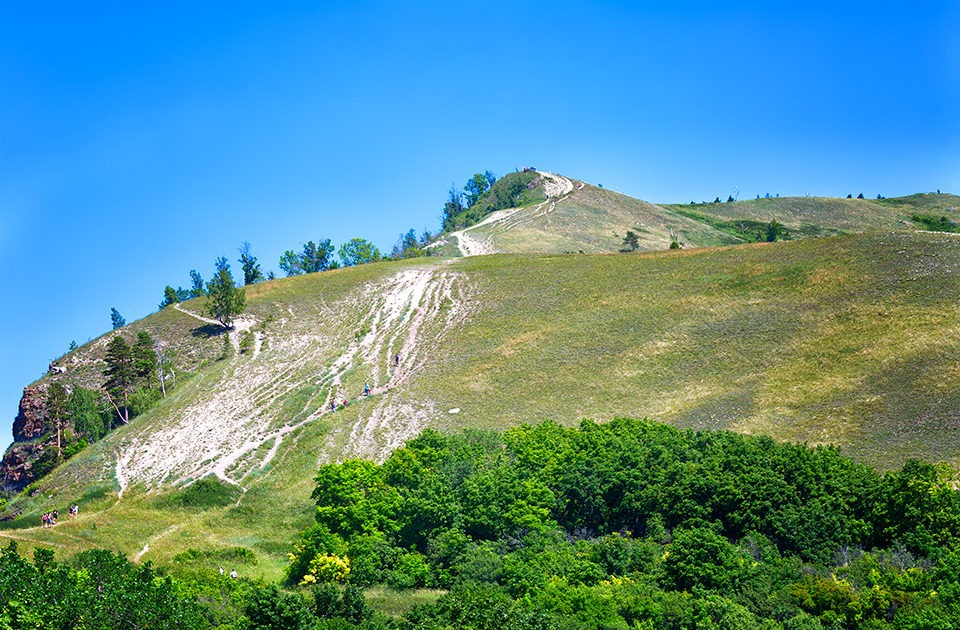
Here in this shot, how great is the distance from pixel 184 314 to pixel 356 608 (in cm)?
7404

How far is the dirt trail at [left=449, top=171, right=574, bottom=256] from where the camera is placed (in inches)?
4882

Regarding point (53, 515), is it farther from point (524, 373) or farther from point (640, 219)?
point (640, 219)

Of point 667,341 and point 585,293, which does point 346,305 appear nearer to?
point 585,293

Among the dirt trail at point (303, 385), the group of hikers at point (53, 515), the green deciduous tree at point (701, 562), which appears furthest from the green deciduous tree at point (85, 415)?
the green deciduous tree at point (701, 562)

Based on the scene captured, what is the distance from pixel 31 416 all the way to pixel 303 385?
108 ft

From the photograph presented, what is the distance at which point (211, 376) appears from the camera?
244 feet

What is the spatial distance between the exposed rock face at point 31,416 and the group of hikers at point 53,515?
77.2 feet

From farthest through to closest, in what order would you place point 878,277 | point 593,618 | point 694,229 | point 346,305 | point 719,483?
point 694,229 → point 346,305 → point 878,277 → point 719,483 → point 593,618

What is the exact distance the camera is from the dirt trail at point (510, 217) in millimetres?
124000

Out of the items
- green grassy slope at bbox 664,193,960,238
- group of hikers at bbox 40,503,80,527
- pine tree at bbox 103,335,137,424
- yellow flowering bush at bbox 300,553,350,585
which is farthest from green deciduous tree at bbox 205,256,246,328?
green grassy slope at bbox 664,193,960,238

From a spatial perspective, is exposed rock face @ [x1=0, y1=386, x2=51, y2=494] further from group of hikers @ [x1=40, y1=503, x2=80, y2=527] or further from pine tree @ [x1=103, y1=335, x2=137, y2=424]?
group of hikers @ [x1=40, y1=503, x2=80, y2=527]

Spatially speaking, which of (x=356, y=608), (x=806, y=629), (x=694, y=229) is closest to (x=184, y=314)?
(x=356, y=608)

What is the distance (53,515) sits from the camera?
2056 inches

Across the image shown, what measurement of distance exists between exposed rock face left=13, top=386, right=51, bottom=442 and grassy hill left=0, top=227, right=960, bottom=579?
4.94 meters
